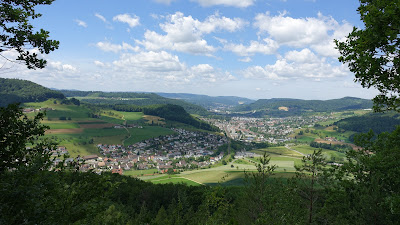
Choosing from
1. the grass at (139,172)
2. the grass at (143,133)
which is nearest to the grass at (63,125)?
the grass at (143,133)

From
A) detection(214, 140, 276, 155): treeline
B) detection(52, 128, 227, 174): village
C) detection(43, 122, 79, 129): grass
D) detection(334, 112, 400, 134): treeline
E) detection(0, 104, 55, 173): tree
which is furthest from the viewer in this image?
detection(334, 112, 400, 134): treeline

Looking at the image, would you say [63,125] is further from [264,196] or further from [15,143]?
[15,143]

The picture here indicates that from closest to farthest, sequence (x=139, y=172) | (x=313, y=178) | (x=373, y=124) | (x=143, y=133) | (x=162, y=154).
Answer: (x=313, y=178), (x=139, y=172), (x=162, y=154), (x=143, y=133), (x=373, y=124)

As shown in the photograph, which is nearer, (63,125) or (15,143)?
(15,143)

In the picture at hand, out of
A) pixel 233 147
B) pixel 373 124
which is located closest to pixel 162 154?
pixel 233 147

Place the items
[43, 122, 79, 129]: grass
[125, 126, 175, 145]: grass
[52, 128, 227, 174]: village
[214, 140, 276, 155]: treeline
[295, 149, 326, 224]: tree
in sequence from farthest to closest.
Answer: [214, 140, 276, 155]: treeline, [125, 126, 175, 145]: grass, [43, 122, 79, 129]: grass, [52, 128, 227, 174]: village, [295, 149, 326, 224]: tree

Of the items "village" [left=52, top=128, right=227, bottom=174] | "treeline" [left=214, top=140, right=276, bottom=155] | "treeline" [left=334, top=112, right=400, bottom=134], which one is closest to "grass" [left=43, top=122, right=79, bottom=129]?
"village" [left=52, top=128, right=227, bottom=174]

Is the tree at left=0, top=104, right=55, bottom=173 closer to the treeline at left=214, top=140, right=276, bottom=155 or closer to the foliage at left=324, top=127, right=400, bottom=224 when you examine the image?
the foliage at left=324, top=127, right=400, bottom=224

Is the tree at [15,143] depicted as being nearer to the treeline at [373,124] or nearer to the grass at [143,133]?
the grass at [143,133]

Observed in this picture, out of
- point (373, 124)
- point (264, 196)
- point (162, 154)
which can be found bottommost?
point (162, 154)

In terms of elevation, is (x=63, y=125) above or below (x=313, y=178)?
below
